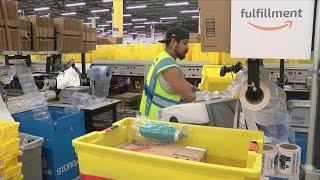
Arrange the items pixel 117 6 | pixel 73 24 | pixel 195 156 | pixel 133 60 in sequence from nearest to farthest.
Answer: pixel 195 156, pixel 73 24, pixel 133 60, pixel 117 6

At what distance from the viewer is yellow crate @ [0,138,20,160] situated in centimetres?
170

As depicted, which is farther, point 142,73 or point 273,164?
point 142,73

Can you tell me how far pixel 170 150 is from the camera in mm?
1167

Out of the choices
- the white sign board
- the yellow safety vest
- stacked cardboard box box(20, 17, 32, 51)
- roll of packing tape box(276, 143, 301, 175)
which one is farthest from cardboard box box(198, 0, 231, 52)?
stacked cardboard box box(20, 17, 32, 51)

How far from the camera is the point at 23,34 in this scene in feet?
9.83

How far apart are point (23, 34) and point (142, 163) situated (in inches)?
101

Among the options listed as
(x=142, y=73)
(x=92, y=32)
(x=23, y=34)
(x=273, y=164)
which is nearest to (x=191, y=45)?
(x=142, y=73)

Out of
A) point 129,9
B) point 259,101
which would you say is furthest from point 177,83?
point 129,9

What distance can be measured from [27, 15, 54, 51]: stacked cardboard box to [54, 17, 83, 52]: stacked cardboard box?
0.07m

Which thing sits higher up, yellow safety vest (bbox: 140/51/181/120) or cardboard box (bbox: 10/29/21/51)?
cardboard box (bbox: 10/29/21/51)

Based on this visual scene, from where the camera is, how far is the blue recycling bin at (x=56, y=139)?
2.63m

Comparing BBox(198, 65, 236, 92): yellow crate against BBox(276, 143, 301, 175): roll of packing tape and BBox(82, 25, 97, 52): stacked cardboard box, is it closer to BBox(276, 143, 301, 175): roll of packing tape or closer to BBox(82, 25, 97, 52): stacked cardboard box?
BBox(276, 143, 301, 175): roll of packing tape

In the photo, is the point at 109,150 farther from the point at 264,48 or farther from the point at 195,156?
the point at 264,48

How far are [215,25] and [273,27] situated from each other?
20 cm
